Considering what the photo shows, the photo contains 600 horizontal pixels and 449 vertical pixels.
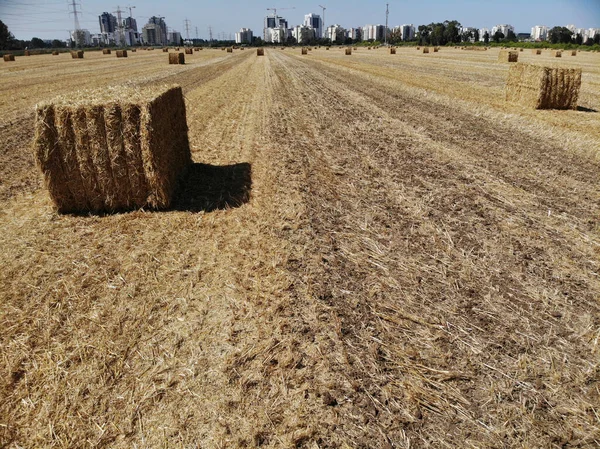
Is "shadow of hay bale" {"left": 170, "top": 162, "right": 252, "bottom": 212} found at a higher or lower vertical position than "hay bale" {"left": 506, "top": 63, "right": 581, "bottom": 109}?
lower

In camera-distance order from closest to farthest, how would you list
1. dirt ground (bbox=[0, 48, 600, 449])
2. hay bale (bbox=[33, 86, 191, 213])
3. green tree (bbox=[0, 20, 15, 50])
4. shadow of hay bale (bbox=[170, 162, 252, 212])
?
dirt ground (bbox=[0, 48, 600, 449]) < hay bale (bbox=[33, 86, 191, 213]) < shadow of hay bale (bbox=[170, 162, 252, 212]) < green tree (bbox=[0, 20, 15, 50])

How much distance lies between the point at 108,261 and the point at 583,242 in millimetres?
6133

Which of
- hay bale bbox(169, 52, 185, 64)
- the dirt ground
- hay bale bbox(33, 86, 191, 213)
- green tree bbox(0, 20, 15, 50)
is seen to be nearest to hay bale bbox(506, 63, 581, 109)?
the dirt ground

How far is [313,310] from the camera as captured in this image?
14.0 ft

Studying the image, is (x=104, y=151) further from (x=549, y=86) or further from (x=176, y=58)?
(x=176, y=58)

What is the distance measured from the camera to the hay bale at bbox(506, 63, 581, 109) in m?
14.5

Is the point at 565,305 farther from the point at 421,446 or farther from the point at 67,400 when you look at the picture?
the point at 67,400

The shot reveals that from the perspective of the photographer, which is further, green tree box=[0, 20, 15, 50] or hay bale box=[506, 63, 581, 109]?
green tree box=[0, 20, 15, 50]

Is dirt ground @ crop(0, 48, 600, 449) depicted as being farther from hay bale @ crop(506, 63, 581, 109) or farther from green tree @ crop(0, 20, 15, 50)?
green tree @ crop(0, 20, 15, 50)

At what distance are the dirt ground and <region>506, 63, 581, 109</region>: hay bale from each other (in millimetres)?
7004

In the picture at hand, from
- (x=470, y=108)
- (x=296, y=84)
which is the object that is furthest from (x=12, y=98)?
(x=470, y=108)

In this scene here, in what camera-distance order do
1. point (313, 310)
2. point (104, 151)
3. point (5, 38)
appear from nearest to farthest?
point (313, 310)
point (104, 151)
point (5, 38)

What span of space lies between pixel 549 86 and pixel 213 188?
1306 cm

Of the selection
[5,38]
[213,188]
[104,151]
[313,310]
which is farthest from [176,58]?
[5,38]
